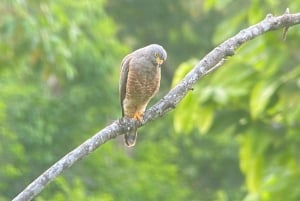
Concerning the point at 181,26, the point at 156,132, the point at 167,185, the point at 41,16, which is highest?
the point at 181,26

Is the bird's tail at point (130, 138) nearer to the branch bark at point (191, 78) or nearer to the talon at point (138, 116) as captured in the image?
the talon at point (138, 116)

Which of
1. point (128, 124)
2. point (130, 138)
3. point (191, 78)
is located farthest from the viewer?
point (130, 138)

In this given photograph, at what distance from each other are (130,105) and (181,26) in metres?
16.8

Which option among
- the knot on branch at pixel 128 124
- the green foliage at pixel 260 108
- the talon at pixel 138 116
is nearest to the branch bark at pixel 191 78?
the knot on branch at pixel 128 124

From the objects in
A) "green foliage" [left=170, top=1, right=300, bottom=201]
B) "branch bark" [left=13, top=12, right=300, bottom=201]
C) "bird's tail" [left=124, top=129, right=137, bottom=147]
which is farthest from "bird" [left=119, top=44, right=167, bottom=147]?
"green foliage" [left=170, top=1, right=300, bottom=201]

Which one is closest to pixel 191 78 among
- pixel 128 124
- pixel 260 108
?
pixel 128 124

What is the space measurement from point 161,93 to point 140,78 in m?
13.9

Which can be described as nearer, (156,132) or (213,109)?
(213,109)

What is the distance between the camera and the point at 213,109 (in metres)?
7.07

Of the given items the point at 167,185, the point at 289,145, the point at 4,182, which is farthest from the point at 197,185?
the point at 289,145

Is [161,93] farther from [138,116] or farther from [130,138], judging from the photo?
[138,116]

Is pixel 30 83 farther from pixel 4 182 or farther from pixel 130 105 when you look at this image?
pixel 130 105

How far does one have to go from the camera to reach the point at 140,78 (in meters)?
4.91

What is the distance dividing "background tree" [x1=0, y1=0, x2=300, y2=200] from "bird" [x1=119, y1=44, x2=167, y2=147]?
6.19 feet
